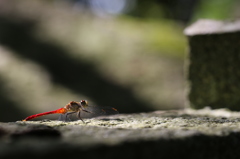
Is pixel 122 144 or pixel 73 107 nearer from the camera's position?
pixel 122 144

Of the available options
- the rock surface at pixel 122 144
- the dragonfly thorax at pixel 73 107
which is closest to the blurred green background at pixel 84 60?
the dragonfly thorax at pixel 73 107

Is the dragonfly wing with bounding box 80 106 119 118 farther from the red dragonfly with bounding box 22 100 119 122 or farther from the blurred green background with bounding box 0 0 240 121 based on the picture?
the blurred green background with bounding box 0 0 240 121

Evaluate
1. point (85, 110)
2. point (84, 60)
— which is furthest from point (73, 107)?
point (84, 60)

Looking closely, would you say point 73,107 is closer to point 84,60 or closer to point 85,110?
point 85,110

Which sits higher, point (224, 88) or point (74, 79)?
point (74, 79)

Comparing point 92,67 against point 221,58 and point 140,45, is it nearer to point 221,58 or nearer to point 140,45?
point 140,45

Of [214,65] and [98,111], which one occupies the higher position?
[214,65]

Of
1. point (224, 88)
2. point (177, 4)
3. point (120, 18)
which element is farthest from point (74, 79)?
point (177, 4)
